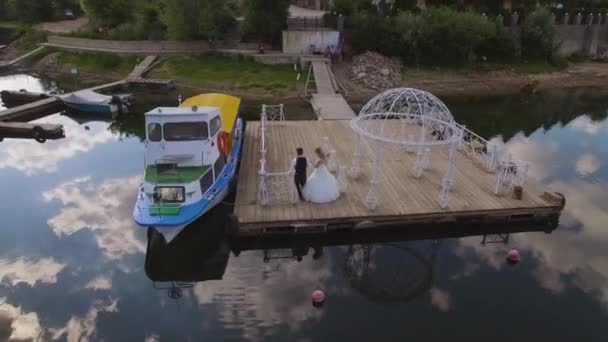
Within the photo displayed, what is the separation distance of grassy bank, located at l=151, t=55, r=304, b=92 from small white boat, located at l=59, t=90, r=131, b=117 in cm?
904

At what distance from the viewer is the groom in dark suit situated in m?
17.1

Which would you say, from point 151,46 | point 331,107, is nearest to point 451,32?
point 331,107

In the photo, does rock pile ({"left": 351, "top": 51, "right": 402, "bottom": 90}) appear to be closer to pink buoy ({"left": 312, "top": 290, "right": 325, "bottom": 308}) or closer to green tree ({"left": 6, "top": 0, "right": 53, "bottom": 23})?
pink buoy ({"left": 312, "top": 290, "right": 325, "bottom": 308})

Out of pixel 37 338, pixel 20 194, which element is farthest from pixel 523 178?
pixel 20 194

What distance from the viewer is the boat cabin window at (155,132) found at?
16.5 metres

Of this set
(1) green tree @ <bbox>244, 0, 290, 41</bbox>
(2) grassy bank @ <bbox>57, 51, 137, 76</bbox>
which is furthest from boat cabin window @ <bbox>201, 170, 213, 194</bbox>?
(2) grassy bank @ <bbox>57, 51, 137, 76</bbox>

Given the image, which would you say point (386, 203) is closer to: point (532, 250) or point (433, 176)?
point (433, 176)

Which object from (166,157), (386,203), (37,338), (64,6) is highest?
(64,6)

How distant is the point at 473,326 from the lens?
1311cm

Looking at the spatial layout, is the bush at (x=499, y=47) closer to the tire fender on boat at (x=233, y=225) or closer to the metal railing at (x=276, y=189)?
the metal railing at (x=276, y=189)

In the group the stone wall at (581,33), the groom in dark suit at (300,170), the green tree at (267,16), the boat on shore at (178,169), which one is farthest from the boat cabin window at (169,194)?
the stone wall at (581,33)

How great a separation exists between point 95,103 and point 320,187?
26.6 metres

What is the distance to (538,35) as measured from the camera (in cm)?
5047

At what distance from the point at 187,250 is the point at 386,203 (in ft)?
28.7
